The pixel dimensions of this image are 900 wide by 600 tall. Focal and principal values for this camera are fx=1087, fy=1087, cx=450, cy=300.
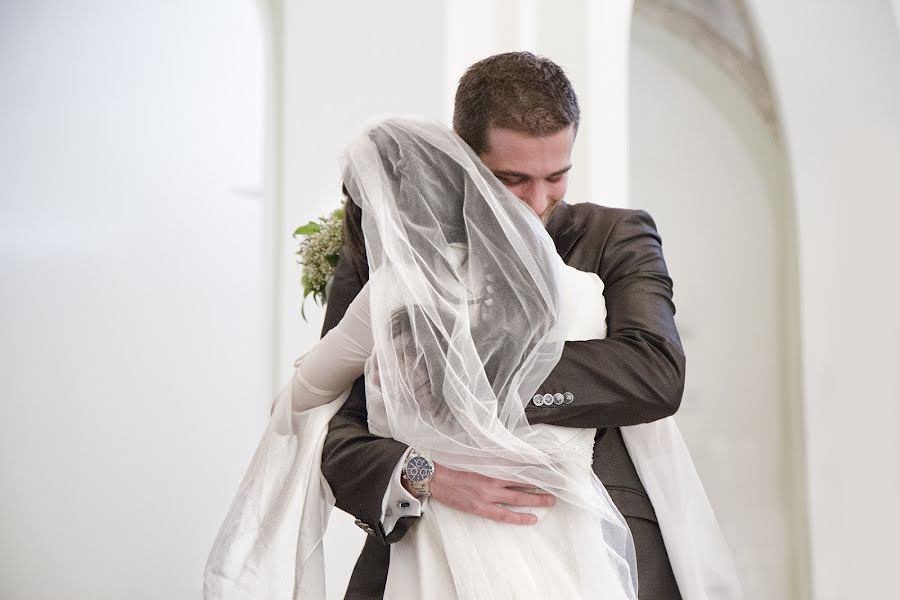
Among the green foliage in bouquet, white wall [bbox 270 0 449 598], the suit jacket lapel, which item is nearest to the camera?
the suit jacket lapel

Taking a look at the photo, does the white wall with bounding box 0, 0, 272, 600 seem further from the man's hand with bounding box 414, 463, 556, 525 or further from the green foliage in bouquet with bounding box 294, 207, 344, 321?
the man's hand with bounding box 414, 463, 556, 525

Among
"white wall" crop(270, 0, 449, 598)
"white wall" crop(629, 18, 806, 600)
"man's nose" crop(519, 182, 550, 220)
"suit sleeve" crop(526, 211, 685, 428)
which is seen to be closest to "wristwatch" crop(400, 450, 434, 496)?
"suit sleeve" crop(526, 211, 685, 428)

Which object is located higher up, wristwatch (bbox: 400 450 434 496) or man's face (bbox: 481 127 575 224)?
man's face (bbox: 481 127 575 224)

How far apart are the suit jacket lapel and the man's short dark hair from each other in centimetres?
22

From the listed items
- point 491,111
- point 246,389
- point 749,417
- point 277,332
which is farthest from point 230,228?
point 491,111

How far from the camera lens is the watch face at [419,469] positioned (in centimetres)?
178

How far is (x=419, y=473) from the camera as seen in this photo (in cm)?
179

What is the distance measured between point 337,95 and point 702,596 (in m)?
2.89

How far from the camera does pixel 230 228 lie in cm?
643

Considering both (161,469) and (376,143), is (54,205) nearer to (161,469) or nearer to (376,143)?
(161,469)

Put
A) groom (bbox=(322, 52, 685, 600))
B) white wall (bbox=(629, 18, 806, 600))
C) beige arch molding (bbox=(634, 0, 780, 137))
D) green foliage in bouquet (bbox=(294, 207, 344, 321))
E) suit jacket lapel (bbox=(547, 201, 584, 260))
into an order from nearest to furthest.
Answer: groom (bbox=(322, 52, 685, 600)) < suit jacket lapel (bbox=(547, 201, 584, 260)) < green foliage in bouquet (bbox=(294, 207, 344, 321)) < beige arch molding (bbox=(634, 0, 780, 137)) < white wall (bbox=(629, 18, 806, 600))

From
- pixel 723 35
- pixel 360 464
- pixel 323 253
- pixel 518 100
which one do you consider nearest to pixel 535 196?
pixel 518 100

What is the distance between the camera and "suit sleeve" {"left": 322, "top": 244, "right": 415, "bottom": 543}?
1.81 metres

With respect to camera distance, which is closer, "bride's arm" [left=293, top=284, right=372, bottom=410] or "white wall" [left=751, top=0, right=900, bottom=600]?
"bride's arm" [left=293, top=284, right=372, bottom=410]
